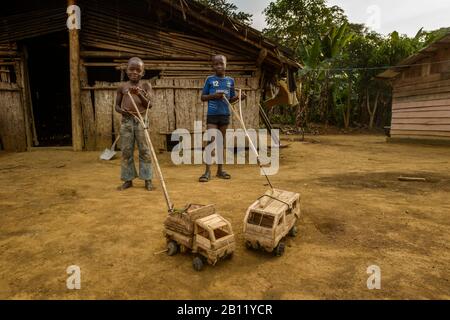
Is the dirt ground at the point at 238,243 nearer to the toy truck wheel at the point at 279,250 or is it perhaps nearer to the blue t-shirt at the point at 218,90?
the toy truck wheel at the point at 279,250

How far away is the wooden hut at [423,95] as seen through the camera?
1104 centimetres

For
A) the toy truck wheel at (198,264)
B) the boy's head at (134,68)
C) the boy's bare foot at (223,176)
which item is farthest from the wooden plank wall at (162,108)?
the toy truck wheel at (198,264)

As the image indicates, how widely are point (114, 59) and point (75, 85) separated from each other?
1.21m

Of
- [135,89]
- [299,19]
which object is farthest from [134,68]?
[299,19]

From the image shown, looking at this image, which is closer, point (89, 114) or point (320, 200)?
point (320, 200)

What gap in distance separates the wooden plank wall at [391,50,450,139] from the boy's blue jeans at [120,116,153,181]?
11.3 metres

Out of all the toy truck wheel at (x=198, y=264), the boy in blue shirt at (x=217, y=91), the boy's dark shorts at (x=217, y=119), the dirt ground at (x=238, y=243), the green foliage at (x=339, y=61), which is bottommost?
the dirt ground at (x=238, y=243)

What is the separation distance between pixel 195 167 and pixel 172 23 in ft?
13.4

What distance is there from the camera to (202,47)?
8.18 m

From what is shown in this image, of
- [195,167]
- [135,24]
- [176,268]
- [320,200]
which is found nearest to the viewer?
[176,268]

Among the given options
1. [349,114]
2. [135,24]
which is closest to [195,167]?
[135,24]

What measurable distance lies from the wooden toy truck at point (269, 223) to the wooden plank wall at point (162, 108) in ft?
19.5
